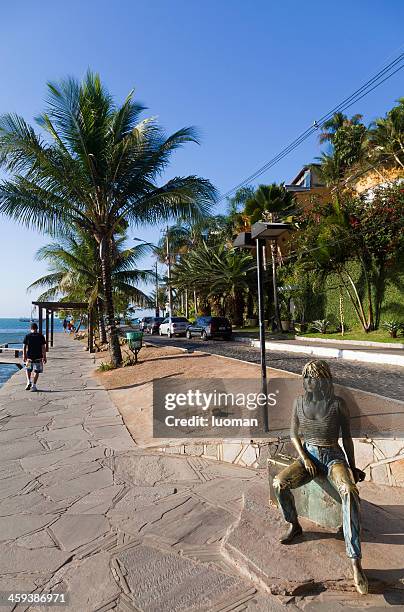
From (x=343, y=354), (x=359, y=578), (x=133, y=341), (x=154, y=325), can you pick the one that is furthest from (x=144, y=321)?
(x=359, y=578)

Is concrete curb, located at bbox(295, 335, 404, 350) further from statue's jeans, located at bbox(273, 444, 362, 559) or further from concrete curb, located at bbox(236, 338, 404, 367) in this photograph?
statue's jeans, located at bbox(273, 444, 362, 559)

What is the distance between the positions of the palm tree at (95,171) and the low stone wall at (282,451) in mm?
9816

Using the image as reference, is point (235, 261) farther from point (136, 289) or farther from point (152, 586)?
point (152, 586)

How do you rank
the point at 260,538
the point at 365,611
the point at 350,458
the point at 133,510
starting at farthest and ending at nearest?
1. the point at 133,510
2. the point at 260,538
3. the point at 350,458
4. the point at 365,611

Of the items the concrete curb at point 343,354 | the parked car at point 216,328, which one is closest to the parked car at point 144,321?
the parked car at point 216,328

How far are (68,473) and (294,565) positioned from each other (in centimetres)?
318

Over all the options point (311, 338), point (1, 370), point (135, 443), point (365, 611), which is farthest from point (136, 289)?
point (365, 611)

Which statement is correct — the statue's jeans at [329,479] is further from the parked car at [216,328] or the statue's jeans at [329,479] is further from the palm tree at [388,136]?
the palm tree at [388,136]

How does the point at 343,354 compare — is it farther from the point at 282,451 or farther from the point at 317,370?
the point at 317,370

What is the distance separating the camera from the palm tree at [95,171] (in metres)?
13.2

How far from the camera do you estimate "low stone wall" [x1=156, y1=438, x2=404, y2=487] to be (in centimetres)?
452

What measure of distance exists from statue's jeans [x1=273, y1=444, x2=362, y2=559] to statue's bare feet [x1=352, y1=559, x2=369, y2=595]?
0.62ft

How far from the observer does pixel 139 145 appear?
1399 centimetres

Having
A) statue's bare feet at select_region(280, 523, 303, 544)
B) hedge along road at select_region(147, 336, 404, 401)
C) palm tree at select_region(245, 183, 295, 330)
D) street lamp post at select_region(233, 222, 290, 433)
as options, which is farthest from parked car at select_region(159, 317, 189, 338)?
statue's bare feet at select_region(280, 523, 303, 544)
